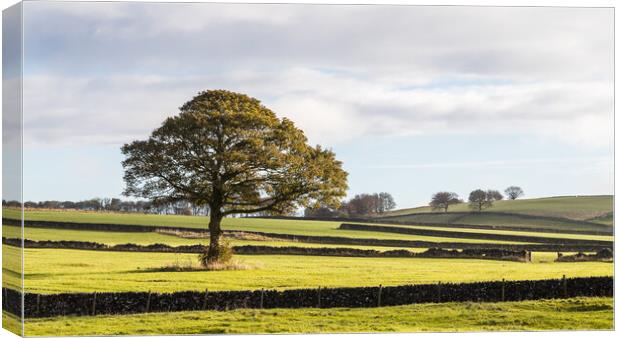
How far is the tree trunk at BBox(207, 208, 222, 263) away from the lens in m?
32.4

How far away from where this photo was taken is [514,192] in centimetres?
2959

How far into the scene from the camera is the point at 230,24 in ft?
90.3

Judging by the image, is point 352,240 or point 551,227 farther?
point 352,240

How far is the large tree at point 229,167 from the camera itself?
30.9 meters

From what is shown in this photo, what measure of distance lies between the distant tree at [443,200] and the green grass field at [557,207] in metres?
0.39

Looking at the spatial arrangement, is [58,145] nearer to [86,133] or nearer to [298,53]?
[86,133]

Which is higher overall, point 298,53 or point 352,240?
point 298,53

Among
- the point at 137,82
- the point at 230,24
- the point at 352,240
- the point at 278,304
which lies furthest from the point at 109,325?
the point at 352,240

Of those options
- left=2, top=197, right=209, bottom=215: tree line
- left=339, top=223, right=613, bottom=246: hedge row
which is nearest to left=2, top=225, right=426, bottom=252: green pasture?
left=2, top=197, right=209, bottom=215: tree line

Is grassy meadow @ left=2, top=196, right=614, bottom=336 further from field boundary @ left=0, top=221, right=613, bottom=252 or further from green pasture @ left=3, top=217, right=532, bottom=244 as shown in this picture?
field boundary @ left=0, top=221, right=613, bottom=252

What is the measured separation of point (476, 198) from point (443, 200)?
1.05m

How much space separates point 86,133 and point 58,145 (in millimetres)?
901

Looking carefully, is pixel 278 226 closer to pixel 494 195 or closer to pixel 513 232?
pixel 513 232

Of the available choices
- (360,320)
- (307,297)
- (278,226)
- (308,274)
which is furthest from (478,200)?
(278,226)
